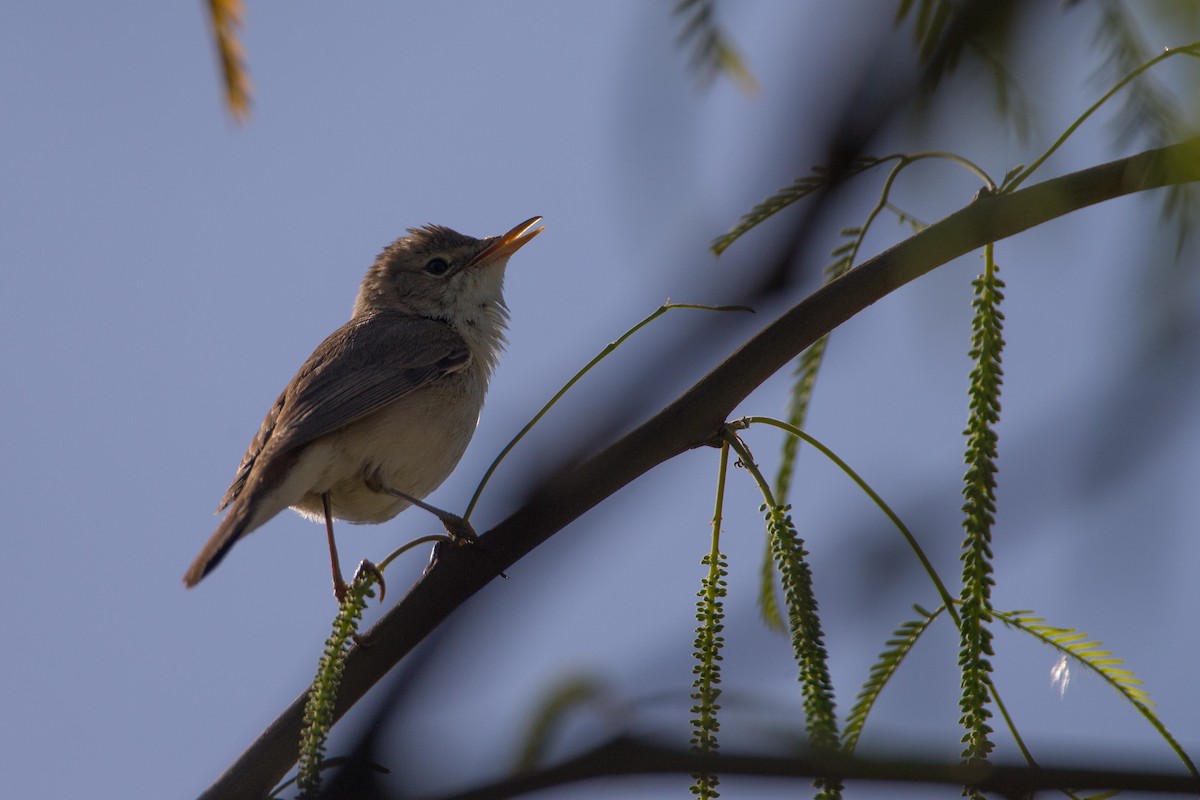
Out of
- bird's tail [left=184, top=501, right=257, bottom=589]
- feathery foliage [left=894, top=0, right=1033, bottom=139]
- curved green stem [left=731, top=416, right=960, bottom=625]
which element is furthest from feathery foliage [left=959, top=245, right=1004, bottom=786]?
bird's tail [left=184, top=501, right=257, bottom=589]

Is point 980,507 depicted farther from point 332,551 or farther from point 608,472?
point 332,551

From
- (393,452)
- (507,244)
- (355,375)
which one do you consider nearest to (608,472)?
(393,452)

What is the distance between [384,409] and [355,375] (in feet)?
0.74

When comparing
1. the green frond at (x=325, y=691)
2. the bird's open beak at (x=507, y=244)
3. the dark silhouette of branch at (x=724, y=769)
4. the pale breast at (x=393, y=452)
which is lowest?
the dark silhouette of branch at (x=724, y=769)

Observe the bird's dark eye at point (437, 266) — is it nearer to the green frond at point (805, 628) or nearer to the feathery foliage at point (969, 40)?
the green frond at point (805, 628)

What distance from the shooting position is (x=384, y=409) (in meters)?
5.50

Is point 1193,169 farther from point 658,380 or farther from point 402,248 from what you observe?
point 402,248

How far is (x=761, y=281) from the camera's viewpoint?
1043 millimetres

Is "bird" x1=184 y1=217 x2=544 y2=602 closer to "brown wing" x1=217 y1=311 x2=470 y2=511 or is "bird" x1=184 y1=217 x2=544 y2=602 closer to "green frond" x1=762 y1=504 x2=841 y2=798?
"brown wing" x1=217 y1=311 x2=470 y2=511

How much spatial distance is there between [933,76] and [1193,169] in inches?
9.8

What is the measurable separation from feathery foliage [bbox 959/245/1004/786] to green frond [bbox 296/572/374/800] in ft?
3.45

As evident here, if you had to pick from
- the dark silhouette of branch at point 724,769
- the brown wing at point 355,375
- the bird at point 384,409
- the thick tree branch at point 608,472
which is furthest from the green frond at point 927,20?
the brown wing at point 355,375

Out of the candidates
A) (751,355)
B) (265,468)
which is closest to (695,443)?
(751,355)

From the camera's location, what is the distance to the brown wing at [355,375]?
515 cm
